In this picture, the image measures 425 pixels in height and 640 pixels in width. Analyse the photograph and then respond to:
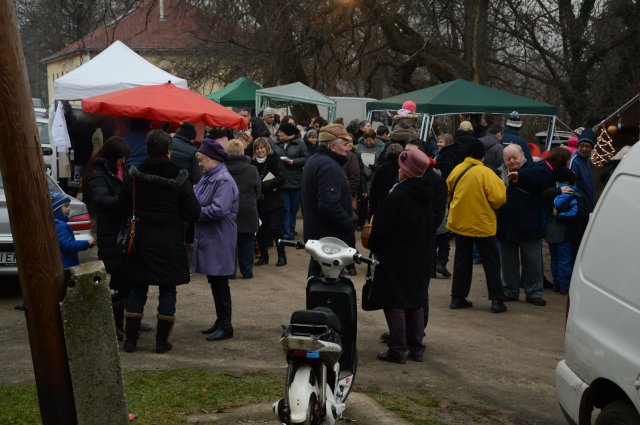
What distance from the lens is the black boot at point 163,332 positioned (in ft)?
27.1

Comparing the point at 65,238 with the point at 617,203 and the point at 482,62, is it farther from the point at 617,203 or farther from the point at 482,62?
the point at 482,62

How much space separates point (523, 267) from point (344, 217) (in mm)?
3194

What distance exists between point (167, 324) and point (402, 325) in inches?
76.2

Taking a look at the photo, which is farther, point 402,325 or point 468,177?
point 468,177

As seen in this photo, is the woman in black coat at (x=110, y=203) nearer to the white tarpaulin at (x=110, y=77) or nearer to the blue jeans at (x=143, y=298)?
the blue jeans at (x=143, y=298)

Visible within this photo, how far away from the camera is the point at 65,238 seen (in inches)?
340

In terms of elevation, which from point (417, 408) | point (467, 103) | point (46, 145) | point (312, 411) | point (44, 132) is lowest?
point (417, 408)

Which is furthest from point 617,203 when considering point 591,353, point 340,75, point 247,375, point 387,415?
point 340,75

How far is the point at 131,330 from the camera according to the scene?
8.26 m

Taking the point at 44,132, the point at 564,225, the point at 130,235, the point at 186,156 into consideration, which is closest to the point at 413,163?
the point at 130,235

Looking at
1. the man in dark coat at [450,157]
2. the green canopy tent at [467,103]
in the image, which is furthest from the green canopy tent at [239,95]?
the man in dark coat at [450,157]

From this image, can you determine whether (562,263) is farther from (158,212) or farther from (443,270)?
(158,212)

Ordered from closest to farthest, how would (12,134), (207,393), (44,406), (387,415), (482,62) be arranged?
1. (12,134)
2. (44,406)
3. (387,415)
4. (207,393)
5. (482,62)

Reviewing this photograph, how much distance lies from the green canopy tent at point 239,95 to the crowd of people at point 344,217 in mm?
11694
